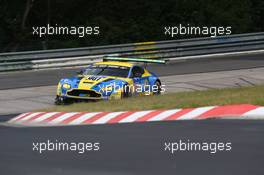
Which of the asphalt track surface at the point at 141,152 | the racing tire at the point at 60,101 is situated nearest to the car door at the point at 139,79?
the racing tire at the point at 60,101

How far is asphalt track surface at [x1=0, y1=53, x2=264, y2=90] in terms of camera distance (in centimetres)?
2492

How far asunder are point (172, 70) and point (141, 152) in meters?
19.1

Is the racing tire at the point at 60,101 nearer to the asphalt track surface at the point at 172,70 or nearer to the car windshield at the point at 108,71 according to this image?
the car windshield at the point at 108,71

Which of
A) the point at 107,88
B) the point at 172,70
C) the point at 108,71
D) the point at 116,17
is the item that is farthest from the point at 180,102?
the point at 116,17

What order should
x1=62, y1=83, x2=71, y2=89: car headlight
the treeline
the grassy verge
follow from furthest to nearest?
1. the treeline
2. x1=62, y1=83, x2=71, y2=89: car headlight
3. the grassy verge

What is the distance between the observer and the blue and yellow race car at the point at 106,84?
1831 cm

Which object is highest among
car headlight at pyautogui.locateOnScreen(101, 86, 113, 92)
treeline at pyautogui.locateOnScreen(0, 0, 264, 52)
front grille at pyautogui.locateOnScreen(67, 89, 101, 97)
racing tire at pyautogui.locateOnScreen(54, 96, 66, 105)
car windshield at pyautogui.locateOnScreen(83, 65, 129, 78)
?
treeline at pyautogui.locateOnScreen(0, 0, 264, 52)

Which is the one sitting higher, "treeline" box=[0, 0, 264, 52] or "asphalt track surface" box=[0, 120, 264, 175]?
"treeline" box=[0, 0, 264, 52]

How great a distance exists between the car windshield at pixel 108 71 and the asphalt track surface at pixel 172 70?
454cm

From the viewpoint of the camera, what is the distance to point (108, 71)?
1952cm

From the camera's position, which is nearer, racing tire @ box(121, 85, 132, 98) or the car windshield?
racing tire @ box(121, 85, 132, 98)

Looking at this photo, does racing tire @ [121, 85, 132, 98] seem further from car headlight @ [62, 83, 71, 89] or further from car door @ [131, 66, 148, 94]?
car headlight @ [62, 83, 71, 89]

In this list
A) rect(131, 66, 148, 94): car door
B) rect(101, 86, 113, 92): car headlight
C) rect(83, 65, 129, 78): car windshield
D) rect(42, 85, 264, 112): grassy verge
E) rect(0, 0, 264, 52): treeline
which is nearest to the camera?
rect(42, 85, 264, 112): grassy verge

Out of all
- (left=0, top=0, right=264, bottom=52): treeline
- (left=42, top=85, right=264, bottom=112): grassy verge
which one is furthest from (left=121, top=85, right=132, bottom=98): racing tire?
(left=0, top=0, right=264, bottom=52): treeline
